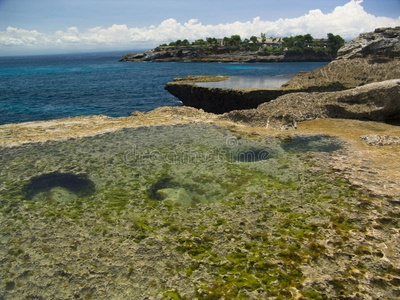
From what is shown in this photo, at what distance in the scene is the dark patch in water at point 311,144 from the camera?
12.6 metres

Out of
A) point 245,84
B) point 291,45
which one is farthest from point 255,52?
point 245,84

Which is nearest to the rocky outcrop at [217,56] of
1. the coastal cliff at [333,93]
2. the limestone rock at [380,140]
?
the coastal cliff at [333,93]

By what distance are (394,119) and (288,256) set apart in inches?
619

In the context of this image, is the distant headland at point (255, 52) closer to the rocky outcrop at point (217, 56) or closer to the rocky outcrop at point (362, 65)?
the rocky outcrop at point (217, 56)

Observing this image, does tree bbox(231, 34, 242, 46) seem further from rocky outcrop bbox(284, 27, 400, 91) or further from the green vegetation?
rocky outcrop bbox(284, 27, 400, 91)

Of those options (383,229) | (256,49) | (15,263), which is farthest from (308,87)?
(256,49)

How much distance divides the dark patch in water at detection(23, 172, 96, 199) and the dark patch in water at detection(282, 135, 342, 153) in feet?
28.5

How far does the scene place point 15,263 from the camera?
625 centimetres

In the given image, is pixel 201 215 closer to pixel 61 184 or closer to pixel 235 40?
pixel 61 184

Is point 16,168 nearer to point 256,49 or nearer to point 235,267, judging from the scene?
point 235,267

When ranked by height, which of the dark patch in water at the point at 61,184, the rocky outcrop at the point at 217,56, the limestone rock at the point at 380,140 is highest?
the rocky outcrop at the point at 217,56

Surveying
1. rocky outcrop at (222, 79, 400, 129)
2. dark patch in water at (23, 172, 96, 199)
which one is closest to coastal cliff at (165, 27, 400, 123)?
rocky outcrop at (222, 79, 400, 129)

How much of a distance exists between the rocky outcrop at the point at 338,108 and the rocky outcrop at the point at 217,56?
441ft

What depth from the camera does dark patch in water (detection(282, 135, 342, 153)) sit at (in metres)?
12.6
